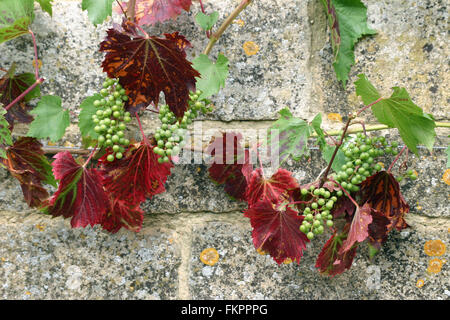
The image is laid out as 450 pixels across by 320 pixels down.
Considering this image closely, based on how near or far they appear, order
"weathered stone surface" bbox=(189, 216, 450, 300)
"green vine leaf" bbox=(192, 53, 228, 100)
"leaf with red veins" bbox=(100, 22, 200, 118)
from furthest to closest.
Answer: "weathered stone surface" bbox=(189, 216, 450, 300) < "green vine leaf" bbox=(192, 53, 228, 100) < "leaf with red veins" bbox=(100, 22, 200, 118)

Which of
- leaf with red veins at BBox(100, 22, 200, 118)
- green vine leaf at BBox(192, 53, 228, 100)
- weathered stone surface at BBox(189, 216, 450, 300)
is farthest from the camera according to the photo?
weathered stone surface at BBox(189, 216, 450, 300)

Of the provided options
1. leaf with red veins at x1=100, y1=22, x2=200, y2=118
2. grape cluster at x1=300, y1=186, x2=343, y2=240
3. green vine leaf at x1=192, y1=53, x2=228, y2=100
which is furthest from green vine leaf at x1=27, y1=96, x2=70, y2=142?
grape cluster at x1=300, y1=186, x2=343, y2=240

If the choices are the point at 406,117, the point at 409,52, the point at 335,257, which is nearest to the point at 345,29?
the point at 409,52

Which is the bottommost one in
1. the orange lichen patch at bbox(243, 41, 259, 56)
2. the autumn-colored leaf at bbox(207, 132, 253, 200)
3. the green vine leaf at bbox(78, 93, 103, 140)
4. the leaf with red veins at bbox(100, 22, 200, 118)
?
the autumn-colored leaf at bbox(207, 132, 253, 200)

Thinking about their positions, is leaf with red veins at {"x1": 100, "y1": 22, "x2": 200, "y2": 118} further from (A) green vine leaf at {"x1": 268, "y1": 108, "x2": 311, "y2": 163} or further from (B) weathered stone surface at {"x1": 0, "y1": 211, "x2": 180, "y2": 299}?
(B) weathered stone surface at {"x1": 0, "y1": 211, "x2": 180, "y2": 299}

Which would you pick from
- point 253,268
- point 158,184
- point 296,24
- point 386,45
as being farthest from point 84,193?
point 386,45

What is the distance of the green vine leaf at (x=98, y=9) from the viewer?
2.38 feet

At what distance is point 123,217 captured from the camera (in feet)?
2.85

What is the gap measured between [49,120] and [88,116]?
0.31ft

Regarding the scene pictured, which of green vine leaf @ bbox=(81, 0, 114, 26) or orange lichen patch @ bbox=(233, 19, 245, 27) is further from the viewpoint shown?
orange lichen patch @ bbox=(233, 19, 245, 27)

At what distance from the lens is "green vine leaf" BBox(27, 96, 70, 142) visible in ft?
2.67

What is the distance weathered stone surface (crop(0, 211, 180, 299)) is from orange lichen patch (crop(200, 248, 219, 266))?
0.07 m

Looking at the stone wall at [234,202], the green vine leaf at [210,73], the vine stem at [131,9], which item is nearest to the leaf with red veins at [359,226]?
the stone wall at [234,202]

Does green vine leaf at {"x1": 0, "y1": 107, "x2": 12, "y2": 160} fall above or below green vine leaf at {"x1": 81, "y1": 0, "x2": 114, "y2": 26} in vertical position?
below
